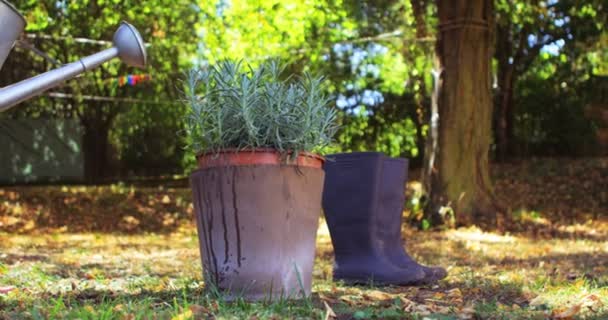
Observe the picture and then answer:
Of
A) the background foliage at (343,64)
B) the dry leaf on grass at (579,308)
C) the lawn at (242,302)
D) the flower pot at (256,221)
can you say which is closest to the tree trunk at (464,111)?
the lawn at (242,302)

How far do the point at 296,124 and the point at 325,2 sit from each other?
7.64 meters

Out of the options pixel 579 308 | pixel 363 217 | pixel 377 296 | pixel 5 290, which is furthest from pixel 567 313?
pixel 5 290

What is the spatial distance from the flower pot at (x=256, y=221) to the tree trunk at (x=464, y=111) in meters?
6.10

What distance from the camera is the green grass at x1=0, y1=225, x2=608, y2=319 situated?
8.42ft

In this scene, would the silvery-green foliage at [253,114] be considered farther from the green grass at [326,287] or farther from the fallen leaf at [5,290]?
the fallen leaf at [5,290]

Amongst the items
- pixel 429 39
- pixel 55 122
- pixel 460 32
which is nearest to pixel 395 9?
pixel 429 39

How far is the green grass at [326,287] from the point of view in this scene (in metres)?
2.57

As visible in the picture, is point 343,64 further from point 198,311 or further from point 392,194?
point 198,311

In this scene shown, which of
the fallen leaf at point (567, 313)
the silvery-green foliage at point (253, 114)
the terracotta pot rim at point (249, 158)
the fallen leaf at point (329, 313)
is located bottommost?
the fallen leaf at point (567, 313)

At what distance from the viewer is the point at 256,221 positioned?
2.77m

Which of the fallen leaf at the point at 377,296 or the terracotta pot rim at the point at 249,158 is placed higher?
the terracotta pot rim at the point at 249,158

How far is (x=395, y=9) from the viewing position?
486 inches

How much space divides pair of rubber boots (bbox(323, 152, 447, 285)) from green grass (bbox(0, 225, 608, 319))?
0.45ft

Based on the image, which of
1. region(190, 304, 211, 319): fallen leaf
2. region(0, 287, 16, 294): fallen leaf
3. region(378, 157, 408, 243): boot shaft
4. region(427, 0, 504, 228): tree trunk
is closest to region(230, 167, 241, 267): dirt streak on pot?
region(190, 304, 211, 319): fallen leaf
